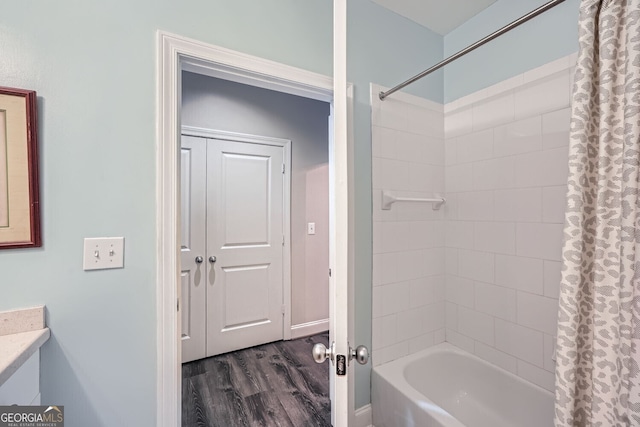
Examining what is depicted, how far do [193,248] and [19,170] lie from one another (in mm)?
1401

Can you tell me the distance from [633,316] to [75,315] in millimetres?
1728

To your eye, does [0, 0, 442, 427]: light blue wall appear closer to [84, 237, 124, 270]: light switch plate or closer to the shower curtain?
[84, 237, 124, 270]: light switch plate

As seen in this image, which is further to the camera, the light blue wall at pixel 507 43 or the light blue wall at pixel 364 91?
the light blue wall at pixel 364 91

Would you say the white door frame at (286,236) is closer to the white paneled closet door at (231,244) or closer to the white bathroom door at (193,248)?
the white paneled closet door at (231,244)

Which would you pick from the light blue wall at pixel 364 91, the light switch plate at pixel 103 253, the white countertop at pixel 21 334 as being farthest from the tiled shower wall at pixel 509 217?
the white countertop at pixel 21 334

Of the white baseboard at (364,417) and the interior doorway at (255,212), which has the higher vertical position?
the interior doorway at (255,212)

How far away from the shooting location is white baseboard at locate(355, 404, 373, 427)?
1.52 metres

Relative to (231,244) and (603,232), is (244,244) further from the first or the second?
(603,232)

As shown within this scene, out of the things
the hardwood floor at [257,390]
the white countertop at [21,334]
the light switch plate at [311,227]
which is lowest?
the hardwood floor at [257,390]

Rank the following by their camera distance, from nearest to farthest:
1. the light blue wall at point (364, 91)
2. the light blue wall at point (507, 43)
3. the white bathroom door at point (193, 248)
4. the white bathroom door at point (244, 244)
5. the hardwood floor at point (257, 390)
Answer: the light blue wall at point (507, 43) → the light blue wall at point (364, 91) → the hardwood floor at point (257, 390) → the white bathroom door at point (193, 248) → the white bathroom door at point (244, 244)

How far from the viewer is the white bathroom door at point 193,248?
219 cm

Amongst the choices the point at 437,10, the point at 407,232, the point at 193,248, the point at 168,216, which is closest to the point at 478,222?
the point at 407,232

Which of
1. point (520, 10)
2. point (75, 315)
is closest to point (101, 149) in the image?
point (75, 315)

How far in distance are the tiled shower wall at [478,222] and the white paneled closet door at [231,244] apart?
4.03 feet
